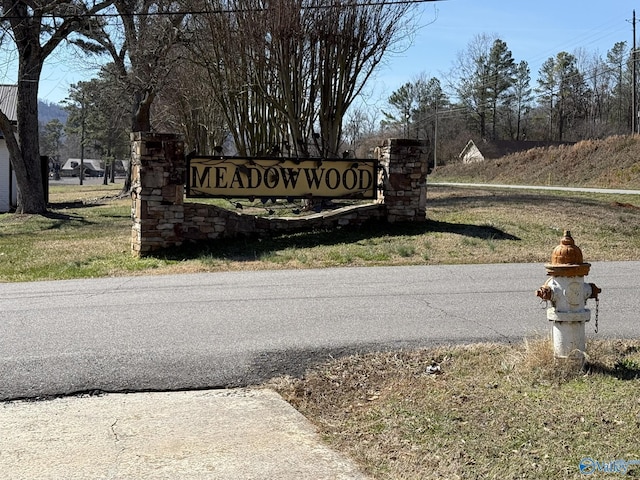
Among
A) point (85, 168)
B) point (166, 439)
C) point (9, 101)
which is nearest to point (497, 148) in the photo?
point (9, 101)

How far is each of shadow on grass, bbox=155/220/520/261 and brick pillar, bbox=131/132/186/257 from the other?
33cm

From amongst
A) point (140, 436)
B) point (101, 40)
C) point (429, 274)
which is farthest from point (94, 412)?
point (101, 40)

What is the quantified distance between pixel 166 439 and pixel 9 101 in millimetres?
32001

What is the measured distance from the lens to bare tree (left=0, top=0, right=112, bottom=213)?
78.5 feet

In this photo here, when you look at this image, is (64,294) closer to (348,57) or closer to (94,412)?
(94,412)

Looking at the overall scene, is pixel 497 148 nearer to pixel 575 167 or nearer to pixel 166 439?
pixel 575 167

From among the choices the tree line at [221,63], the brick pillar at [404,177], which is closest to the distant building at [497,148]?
the tree line at [221,63]

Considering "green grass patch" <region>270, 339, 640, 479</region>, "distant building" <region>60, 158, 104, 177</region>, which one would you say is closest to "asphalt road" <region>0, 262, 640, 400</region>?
"green grass patch" <region>270, 339, 640, 479</region>

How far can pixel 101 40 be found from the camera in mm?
28141

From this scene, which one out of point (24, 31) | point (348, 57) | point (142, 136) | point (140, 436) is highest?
point (24, 31)

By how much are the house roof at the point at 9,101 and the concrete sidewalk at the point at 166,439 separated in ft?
94.0

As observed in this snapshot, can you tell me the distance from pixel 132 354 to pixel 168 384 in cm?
93

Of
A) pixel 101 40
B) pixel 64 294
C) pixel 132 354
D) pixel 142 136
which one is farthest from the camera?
pixel 101 40

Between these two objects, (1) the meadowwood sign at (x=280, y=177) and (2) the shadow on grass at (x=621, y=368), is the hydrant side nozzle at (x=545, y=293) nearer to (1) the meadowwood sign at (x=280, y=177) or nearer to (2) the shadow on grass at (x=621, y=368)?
(2) the shadow on grass at (x=621, y=368)
